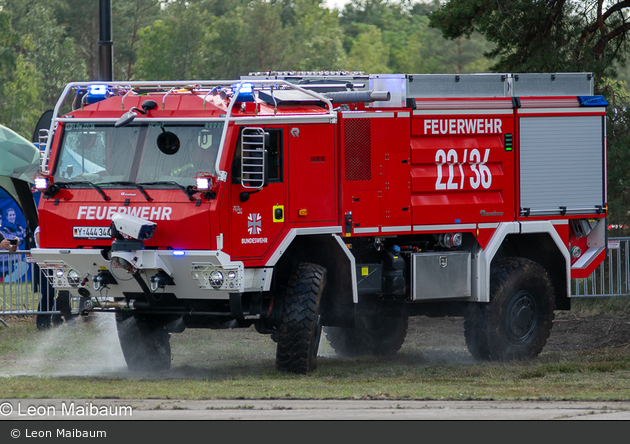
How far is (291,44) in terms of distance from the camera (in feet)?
198

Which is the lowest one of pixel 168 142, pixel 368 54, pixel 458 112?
pixel 168 142

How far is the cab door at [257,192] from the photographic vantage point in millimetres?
10508

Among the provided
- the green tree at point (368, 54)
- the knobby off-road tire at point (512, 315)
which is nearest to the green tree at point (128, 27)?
the green tree at point (368, 54)

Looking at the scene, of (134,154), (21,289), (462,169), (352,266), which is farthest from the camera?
(21,289)

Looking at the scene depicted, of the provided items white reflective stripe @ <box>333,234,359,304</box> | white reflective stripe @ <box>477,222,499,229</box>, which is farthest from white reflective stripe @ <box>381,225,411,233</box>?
white reflective stripe @ <box>477,222,499,229</box>

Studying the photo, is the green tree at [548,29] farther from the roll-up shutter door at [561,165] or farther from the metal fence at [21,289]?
the metal fence at [21,289]

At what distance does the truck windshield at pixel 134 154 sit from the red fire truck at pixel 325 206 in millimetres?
17

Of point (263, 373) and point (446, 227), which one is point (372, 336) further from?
point (263, 373)

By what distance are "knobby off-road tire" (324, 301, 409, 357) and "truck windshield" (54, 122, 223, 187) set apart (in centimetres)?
423

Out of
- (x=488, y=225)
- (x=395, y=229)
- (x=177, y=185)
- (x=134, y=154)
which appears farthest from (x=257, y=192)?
(x=488, y=225)

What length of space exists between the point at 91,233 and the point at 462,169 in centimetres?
473

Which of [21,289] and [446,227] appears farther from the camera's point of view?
[21,289]
